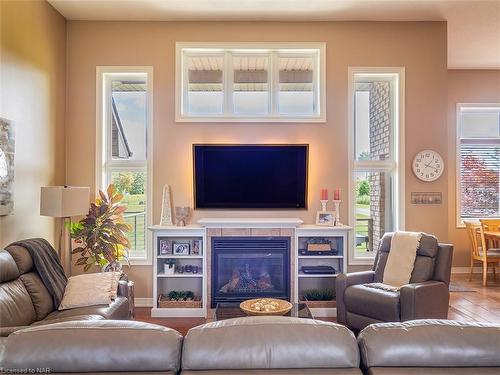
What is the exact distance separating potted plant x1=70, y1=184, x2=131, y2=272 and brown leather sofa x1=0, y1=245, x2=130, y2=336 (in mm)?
1022

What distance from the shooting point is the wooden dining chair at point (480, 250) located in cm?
564

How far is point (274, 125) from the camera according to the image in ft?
15.9

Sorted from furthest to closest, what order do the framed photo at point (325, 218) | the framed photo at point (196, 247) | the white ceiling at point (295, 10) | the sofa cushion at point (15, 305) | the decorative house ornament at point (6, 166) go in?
1. the framed photo at point (325, 218)
2. the framed photo at point (196, 247)
3. the white ceiling at point (295, 10)
4. the decorative house ornament at point (6, 166)
5. the sofa cushion at point (15, 305)

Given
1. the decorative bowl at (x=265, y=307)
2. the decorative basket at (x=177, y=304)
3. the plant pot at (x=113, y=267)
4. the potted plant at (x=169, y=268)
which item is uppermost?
the plant pot at (x=113, y=267)

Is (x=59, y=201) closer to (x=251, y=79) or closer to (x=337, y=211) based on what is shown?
(x=251, y=79)

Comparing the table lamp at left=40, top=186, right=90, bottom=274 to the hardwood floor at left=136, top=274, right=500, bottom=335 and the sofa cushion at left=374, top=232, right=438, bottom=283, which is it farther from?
the sofa cushion at left=374, top=232, right=438, bottom=283

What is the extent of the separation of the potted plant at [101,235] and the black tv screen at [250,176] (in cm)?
101

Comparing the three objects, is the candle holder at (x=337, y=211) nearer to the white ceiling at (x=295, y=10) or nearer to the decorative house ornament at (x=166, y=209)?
the decorative house ornament at (x=166, y=209)

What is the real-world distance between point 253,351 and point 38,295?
257 centimetres

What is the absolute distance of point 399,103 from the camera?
4.85 meters

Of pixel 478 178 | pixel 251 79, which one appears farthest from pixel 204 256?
pixel 478 178

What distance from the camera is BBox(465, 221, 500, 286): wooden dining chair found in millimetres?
5641

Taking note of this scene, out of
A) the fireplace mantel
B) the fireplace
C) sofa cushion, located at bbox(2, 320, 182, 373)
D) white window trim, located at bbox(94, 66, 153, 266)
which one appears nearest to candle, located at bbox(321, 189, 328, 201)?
the fireplace mantel

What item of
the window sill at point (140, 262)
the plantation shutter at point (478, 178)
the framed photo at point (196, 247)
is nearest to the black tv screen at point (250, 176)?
the framed photo at point (196, 247)
